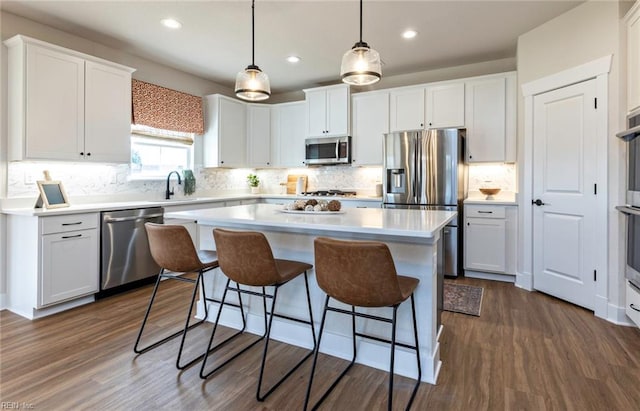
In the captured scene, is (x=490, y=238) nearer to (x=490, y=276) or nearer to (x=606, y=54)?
(x=490, y=276)

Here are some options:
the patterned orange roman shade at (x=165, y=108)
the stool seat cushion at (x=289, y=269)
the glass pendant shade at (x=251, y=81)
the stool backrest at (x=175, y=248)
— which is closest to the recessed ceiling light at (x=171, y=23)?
the patterned orange roman shade at (x=165, y=108)

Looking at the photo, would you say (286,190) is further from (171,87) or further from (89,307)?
(89,307)

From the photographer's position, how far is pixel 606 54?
2.84 m

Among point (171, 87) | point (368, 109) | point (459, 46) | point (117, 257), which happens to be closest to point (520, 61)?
point (459, 46)

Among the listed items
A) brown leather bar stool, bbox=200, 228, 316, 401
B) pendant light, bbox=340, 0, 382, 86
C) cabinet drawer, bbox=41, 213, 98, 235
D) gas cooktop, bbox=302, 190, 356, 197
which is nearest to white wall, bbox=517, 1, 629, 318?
pendant light, bbox=340, 0, 382, 86

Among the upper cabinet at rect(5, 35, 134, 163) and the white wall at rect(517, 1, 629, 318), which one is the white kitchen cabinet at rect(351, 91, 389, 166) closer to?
the white wall at rect(517, 1, 629, 318)

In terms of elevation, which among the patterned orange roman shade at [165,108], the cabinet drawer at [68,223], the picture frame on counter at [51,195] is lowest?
the cabinet drawer at [68,223]

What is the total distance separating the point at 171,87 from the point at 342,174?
2.72 meters

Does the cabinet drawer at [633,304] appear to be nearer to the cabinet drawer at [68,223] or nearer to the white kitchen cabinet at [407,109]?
the white kitchen cabinet at [407,109]

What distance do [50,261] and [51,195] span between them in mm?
647

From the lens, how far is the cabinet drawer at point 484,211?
3.95m

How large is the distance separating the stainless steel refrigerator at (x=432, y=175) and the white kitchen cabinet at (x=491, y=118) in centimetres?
17

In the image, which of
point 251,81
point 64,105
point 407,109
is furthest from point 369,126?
point 64,105

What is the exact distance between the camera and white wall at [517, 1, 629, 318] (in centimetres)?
277
